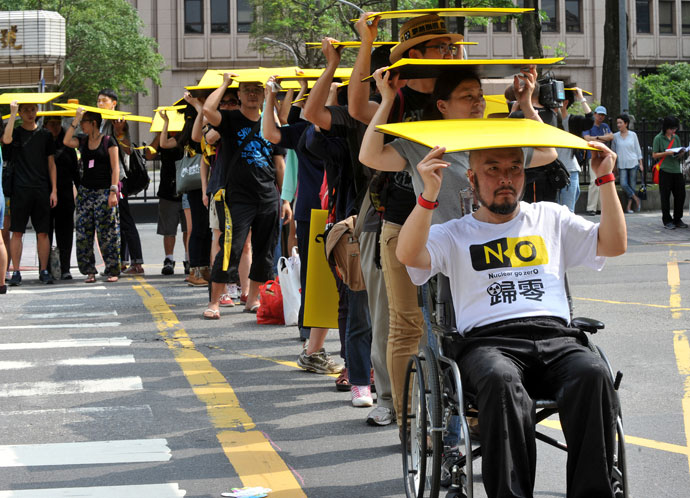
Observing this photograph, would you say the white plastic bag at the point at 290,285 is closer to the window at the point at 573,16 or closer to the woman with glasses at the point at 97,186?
the woman with glasses at the point at 97,186

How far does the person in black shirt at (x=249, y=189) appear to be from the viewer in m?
10.0

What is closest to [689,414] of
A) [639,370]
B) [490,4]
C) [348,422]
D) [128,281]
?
[639,370]

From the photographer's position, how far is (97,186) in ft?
44.5

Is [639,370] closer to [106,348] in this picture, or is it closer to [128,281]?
[106,348]

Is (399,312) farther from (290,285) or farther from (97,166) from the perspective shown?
(97,166)

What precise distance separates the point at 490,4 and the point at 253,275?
61.3 feet

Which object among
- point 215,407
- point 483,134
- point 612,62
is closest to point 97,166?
point 215,407

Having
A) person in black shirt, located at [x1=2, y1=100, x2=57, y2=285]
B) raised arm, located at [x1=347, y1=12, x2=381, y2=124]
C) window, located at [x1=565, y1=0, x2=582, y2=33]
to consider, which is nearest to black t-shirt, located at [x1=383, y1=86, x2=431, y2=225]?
raised arm, located at [x1=347, y1=12, x2=381, y2=124]

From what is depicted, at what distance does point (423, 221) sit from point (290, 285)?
5485 mm

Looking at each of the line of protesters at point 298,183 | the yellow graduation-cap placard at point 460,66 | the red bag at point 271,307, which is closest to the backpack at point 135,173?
the line of protesters at point 298,183

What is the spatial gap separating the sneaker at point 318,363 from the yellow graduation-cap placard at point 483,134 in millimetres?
3594

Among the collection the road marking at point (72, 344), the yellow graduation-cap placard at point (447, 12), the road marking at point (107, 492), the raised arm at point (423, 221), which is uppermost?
the yellow graduation-cap placard at point (447, 12)

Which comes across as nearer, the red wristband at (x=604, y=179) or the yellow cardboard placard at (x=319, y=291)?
the red wristband at (x=604, y=179)

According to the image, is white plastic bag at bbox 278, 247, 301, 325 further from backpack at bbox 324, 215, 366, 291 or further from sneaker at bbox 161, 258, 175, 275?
sneaker at bbox 161, 258, 175, 275
